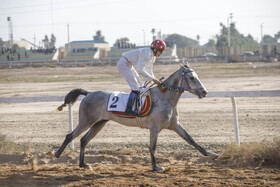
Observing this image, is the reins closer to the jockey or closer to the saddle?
the jockey

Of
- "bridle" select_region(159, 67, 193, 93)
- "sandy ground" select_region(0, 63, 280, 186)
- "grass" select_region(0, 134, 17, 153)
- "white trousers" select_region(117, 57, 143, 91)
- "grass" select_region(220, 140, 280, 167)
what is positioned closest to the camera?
"sandy ground" select_region(0, 63, 280, 186)

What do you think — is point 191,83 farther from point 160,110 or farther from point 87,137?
point 87,137

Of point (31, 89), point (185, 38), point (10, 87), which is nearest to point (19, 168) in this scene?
point (31, 89)

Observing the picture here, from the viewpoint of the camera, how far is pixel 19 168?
733 centimetres

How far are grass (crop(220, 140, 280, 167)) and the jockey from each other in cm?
203

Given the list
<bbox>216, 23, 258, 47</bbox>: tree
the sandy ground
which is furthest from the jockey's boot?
<bbox>216, 23, 258, 47</bbox>: tree

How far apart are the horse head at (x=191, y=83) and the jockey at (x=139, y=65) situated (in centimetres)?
49

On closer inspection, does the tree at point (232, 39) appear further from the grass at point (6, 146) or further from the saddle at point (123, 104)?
the saddle at point (123, 104)

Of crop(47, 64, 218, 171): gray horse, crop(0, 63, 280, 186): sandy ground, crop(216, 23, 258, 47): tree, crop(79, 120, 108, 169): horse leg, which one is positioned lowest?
crop(0, 63, 280, 186): sandy ground

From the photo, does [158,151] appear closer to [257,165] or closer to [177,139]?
[177,139]

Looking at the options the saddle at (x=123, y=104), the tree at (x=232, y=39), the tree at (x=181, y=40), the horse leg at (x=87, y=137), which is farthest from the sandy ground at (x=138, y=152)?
the tree at (x=181, y=40)

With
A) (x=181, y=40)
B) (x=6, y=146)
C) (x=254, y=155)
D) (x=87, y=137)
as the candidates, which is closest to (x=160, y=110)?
(x=87, y=137)

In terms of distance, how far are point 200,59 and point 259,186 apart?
45.5 meters

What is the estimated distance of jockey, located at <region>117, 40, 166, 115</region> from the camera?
6.88m
